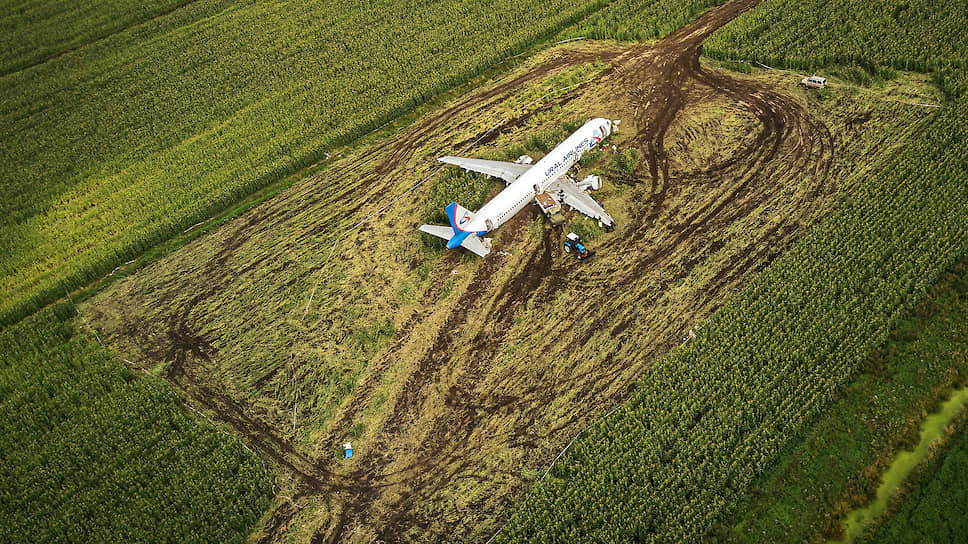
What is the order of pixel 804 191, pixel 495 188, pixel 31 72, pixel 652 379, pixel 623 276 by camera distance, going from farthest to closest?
pixel 31 72, pixel 495 188, pixel 804 191, pixel 623 276, pixel 652 379

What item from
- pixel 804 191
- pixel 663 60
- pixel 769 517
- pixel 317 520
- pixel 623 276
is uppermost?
pixel 663 60

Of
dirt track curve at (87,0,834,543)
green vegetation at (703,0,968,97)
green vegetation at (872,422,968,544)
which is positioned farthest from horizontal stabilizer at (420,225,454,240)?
green vegetation at (703,0,968,97)

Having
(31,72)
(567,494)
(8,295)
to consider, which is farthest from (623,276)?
→ (31,72)

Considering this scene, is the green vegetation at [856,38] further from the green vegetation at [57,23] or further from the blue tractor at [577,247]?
the green vegetation at [57,23]

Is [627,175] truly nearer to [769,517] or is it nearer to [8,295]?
[769,517]

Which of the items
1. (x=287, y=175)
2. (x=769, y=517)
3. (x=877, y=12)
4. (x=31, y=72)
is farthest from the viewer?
(x=31, y=72)

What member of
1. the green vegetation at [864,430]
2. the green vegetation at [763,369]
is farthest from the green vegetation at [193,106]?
the green vegetation at [864,430]

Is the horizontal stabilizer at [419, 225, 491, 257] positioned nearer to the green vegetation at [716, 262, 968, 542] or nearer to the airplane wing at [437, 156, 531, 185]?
the airplane wing at [437, 156, 531, 185]
